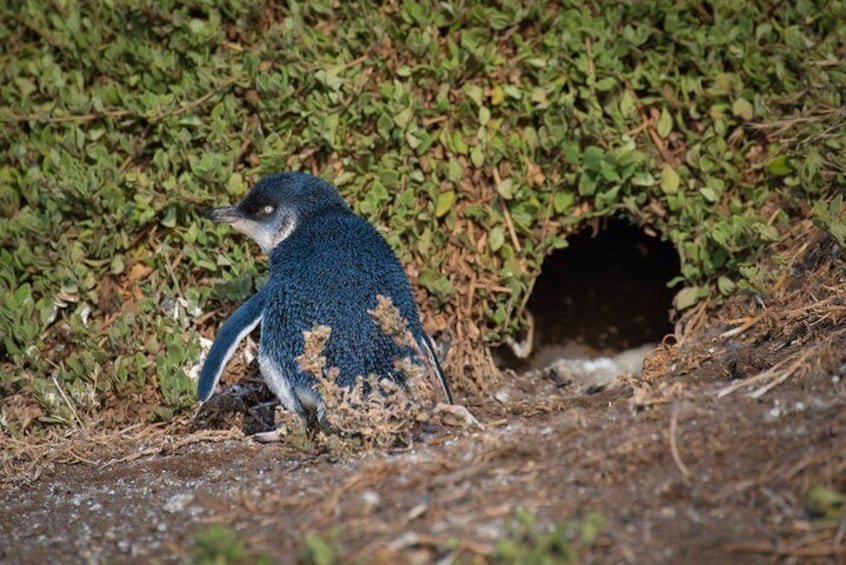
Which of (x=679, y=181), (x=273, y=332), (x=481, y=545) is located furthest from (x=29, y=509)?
(x=679, y=181)

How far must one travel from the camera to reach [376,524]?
262 cm

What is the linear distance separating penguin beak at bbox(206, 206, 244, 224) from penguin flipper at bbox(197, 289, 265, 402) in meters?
0.44

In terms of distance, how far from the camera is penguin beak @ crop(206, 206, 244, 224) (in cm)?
473

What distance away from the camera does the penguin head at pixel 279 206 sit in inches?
182

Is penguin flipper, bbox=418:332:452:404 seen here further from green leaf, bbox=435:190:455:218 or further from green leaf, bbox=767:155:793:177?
green leaf, bbox=767:155:793:177

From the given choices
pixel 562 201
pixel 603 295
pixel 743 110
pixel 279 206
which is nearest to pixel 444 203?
pixel 562 201

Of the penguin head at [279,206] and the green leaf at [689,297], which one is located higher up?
the penguin head at [279,206]

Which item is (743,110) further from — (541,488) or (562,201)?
(541,488)

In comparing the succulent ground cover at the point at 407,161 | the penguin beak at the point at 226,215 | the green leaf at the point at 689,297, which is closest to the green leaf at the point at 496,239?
the succulent ground cover at the point at 407,161

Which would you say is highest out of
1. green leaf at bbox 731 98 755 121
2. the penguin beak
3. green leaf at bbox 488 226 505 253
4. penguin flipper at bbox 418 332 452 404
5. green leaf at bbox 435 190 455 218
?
green leaf at bbox 731 98 755 121

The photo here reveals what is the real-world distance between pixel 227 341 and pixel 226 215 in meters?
0.69

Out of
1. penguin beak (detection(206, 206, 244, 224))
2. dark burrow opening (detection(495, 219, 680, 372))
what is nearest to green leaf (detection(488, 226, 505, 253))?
dark burrow opening (detection(495, 219, 680, 372))

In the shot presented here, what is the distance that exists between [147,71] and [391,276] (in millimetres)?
1998

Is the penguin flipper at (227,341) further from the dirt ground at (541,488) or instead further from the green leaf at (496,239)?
the green leaf at (496,239)
